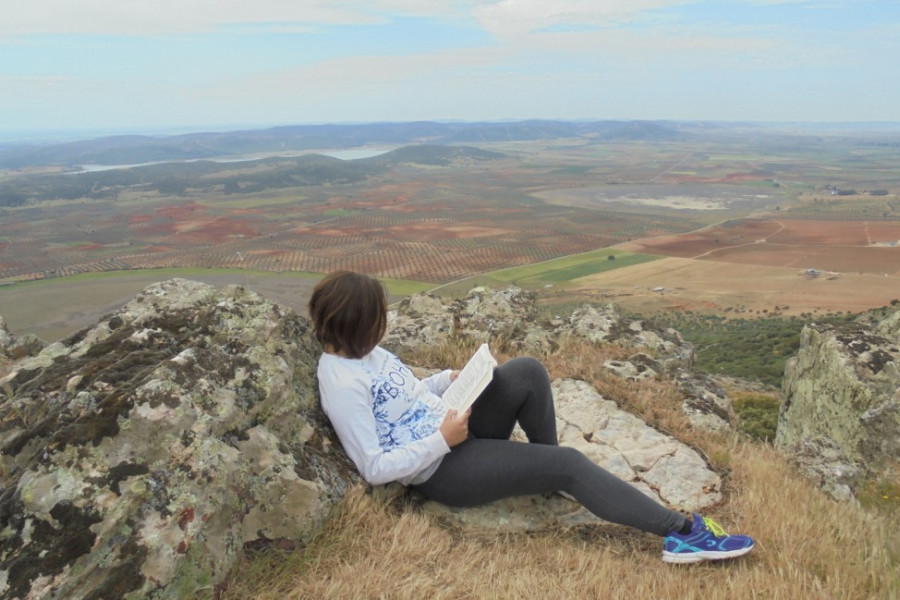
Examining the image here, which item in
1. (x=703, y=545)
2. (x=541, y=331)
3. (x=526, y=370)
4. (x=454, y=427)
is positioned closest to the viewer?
(x=703, y=545)

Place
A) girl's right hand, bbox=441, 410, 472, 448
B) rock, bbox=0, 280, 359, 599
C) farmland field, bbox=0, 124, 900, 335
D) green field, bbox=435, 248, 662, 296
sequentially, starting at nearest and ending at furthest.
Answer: rock, bbox=0, 280, 359, 599
girl's right hand, bbox=441, 410, 472, 448
farmland field, bbox=0, 124, 900, 335
green field, bbox=435, 248, 662, 296

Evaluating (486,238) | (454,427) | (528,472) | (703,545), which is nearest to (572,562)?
Answer: (528,472)

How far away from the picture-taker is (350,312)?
11.6 feet

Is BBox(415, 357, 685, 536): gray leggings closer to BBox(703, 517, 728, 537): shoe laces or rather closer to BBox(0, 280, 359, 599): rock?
BBox(703, 517, 728, 537): shoe laces

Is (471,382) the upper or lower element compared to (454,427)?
upper

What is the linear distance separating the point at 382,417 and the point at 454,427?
1.60ft

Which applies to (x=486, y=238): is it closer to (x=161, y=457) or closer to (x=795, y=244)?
(x=795, y=244)

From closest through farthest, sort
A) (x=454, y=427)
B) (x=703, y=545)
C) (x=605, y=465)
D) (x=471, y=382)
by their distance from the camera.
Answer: (x=703, y=545)
(x=454, y=427)
(x=471, y=382)
(x=605, y=465)

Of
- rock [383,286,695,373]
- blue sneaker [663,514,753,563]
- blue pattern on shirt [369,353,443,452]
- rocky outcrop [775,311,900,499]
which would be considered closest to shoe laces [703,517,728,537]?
blue sneaker [663,514,753,563]

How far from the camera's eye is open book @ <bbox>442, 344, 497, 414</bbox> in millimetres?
3631

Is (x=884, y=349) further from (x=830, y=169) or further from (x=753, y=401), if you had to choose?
(x=830, y=169)

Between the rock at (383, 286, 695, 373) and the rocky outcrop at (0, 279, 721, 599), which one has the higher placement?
the rocky outcrop at (0, 279, 721, 599)

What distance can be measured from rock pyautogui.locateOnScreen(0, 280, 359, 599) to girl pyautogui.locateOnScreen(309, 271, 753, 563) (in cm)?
39

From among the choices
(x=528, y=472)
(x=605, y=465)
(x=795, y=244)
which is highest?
(x=528, y=472)
